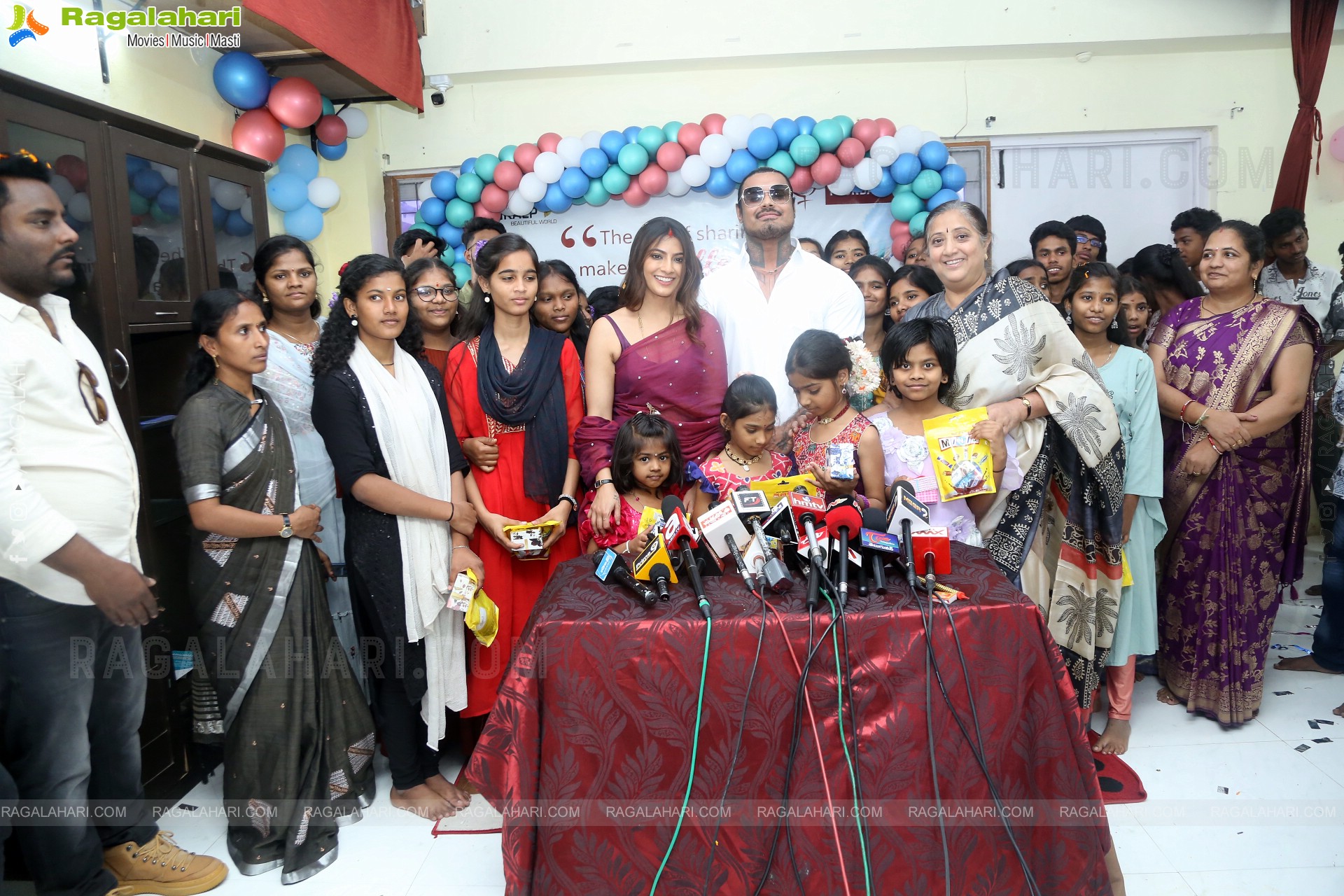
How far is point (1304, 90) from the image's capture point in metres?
4.29

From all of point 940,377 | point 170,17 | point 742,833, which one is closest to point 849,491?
point 940,377

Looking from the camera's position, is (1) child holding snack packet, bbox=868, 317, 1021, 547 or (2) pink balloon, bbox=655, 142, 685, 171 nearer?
(1) child holding snack packet, bbox=868, 317, 1021, 547

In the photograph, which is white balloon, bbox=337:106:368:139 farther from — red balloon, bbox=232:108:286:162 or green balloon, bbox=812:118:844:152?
green balloon, bbox=812:118:844:152

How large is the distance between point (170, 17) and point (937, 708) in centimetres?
361

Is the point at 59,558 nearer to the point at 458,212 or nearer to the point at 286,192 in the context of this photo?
the point at 286,192

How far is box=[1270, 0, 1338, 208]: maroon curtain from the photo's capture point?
13.8ft

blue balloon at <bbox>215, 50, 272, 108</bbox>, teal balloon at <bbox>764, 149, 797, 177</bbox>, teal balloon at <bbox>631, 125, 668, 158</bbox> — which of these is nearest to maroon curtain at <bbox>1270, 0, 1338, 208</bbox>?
teal balloon at <bbox>764, 149, 797, 177</bbox>

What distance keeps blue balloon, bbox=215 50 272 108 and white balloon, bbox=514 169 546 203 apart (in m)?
1.24

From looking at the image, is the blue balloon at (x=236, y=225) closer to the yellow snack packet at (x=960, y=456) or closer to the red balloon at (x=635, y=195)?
the red balloon at (x=635, y=195)

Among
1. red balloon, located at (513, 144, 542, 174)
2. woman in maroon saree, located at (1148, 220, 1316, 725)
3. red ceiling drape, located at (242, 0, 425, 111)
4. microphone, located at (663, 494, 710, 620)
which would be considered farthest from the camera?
red balloon, located at (513, 144, 542, 174)

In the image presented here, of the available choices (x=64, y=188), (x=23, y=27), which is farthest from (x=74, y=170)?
(x=23, y=27)

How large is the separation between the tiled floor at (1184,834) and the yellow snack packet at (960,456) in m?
0.97

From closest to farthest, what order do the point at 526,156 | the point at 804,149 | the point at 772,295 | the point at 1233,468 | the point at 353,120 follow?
the point at 772,295 < the point at 1233,468 < the point at 804,149 < the point at 526,156 < the point at 353,120

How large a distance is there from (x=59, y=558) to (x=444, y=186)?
3.09 metres
